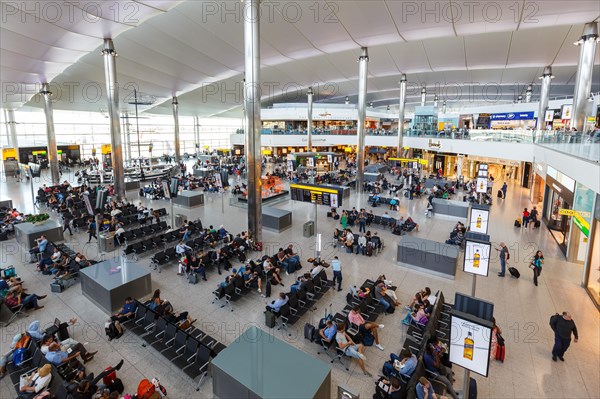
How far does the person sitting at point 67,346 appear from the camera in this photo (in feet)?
20.0

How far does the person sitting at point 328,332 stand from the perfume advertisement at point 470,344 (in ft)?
9.09

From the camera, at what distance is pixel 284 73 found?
3259 cm

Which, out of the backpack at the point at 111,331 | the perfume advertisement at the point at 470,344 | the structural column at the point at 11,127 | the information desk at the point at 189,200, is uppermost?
the structural column at the point at 11,127

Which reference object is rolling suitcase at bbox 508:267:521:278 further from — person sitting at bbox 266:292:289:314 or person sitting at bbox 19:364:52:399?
person sitting at bbox 19:364:52:399

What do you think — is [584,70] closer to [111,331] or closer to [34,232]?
[111,331]

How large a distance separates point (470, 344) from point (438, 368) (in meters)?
2.17

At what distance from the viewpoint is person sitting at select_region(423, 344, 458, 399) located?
5.74 meters

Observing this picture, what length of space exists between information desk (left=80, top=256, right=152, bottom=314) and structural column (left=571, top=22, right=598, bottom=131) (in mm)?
20660

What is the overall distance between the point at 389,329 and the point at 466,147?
21.8 meters

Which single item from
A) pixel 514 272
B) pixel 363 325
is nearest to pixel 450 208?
pixel 514 272

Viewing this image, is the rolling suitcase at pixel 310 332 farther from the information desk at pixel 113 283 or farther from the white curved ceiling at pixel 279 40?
the white curved ceiling at pixel 279 40

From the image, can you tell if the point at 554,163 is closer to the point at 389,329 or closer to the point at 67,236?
the point at 389,329

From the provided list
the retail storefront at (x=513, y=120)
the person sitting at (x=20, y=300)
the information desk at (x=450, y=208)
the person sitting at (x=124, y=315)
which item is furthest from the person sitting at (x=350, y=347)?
the retail storefront at (x=513, y=120)

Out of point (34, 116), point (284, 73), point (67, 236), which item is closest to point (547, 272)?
point (67, 236)
